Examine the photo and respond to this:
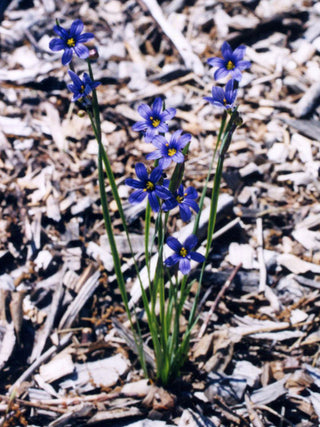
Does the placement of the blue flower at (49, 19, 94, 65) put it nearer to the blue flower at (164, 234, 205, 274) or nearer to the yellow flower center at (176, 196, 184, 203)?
the yellow flower center at (176, 196, 184, 203)

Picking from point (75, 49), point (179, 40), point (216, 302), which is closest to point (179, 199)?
point (75, 49)

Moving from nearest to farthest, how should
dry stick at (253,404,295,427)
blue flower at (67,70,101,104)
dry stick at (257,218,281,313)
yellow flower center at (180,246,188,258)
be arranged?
blue flower at (67,70,101,104)
yellow flower center at (180,246,188,258)
dry stick at (253,404,295,427)
dry stick at (257,218,281,313)

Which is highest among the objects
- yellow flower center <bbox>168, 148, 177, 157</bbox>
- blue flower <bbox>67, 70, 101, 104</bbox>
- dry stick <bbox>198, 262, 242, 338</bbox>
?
blue flower <bbox>67, 70, 101, 104</bbox>

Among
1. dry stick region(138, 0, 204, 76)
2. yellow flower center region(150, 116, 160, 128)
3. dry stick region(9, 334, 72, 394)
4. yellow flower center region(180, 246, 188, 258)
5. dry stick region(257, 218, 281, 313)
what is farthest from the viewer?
dry stick region(138, 0, 204, 76)

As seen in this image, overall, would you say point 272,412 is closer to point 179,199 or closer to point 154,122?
point 179,199

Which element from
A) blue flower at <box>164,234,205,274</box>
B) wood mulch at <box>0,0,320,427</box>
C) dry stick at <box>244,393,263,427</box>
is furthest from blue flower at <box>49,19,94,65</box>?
dry stick at <box>244,393,263,427</box>

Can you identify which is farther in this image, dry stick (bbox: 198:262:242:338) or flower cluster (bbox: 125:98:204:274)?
dry stick (bbox: 198:262:242:338)

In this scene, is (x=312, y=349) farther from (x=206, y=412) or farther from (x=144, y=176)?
(x=144, y=176)

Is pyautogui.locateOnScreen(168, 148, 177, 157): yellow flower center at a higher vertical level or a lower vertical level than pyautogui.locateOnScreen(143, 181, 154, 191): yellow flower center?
higher
